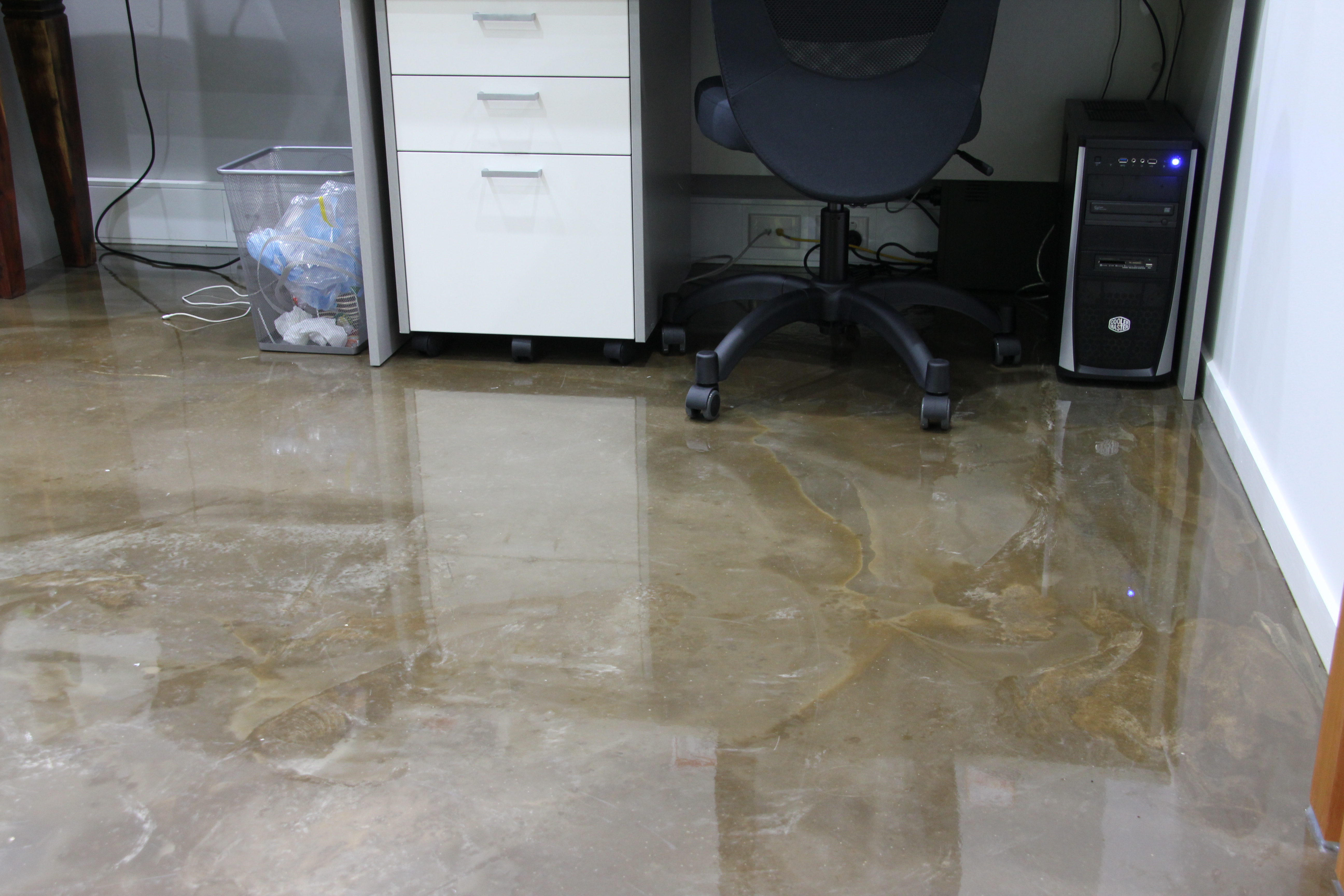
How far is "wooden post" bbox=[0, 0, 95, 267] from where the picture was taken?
2639 millimetres

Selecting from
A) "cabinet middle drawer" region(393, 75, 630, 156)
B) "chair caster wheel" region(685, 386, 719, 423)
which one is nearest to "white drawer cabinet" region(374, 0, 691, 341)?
"cabinet middle drawer" region(393, 75, 630, 156)

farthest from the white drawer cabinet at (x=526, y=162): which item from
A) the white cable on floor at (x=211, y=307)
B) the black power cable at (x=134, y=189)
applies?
the black power cable at (x=134, y=189)

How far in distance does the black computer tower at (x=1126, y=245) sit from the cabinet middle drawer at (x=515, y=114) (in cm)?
78

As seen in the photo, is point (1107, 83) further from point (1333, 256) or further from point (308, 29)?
point (308, 29)

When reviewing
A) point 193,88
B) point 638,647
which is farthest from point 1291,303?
point 193,88

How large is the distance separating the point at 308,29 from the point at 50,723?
6.65 feet

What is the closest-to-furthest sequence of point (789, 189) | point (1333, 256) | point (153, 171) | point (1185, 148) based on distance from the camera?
point (1333, 256), point (1185, 148), point (789, 189), point (153, 171)

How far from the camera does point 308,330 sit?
230 cm

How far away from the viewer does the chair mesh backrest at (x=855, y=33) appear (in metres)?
1.78

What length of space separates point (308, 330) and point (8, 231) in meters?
0.83

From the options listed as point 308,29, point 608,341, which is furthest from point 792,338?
point 308,29

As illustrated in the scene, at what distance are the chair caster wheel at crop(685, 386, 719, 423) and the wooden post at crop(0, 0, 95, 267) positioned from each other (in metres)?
1.73

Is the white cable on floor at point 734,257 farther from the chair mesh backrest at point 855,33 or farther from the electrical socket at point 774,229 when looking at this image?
the chair mesh backrest at point 855,33

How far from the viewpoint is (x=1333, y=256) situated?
1.39 meters
